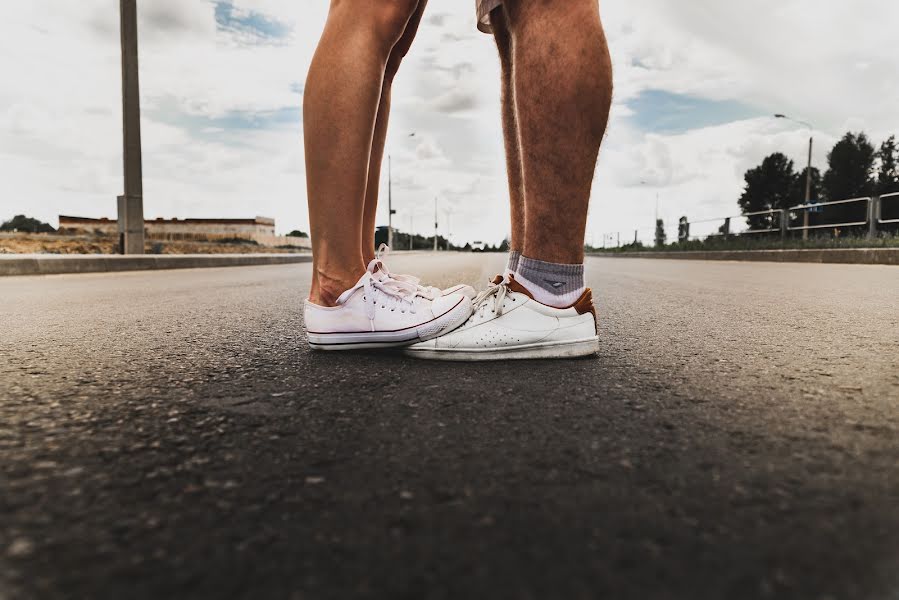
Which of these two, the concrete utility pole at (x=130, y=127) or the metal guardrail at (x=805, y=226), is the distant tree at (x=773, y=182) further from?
the concrete utility pole at (x=130, y=127)

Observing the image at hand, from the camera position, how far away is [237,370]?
142 cm

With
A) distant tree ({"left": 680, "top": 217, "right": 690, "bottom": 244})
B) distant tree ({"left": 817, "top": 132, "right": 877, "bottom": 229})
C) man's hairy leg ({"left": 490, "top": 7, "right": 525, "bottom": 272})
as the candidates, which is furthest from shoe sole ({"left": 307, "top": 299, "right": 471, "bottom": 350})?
distant tree ({"left": 817, "top": 132, "right": 877, "bottom": 229})

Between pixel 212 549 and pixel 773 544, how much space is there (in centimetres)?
51

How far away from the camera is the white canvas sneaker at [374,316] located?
167 cm

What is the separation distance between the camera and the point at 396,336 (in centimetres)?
167

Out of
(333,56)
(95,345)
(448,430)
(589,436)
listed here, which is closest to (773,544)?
(589,436)

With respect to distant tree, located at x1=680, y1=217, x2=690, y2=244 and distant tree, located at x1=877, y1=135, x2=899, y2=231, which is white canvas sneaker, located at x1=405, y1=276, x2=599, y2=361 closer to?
distant tree, located at x1=680, y1=217, x2=690, y2=244

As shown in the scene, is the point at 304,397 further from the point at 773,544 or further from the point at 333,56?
the point at 333,56

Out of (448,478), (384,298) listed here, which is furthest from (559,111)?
(448,478)

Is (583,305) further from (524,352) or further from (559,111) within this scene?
(559,111)

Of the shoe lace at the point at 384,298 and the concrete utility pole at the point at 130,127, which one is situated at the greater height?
the concrete utility pole at the point at 130,127

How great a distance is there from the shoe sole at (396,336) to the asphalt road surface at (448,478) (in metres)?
0.13

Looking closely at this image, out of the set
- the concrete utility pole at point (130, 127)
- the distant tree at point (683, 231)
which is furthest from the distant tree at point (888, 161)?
the concrete utility pole at point (130, 127)

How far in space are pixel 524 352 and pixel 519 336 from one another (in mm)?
44
